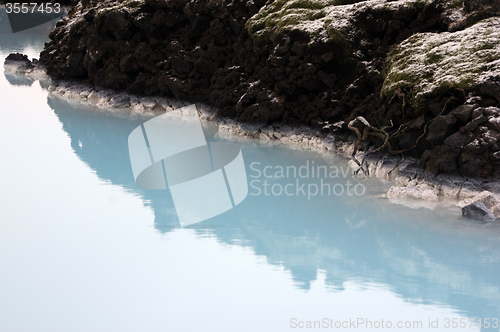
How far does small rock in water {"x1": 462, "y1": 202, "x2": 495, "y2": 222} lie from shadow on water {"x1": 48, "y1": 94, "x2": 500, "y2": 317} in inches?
11.7

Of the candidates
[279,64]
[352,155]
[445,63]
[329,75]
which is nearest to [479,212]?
[352,155]

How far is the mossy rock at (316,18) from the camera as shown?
54.3ft

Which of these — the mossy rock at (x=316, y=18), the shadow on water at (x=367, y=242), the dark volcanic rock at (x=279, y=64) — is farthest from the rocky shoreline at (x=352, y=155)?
the mossy rock at (x=316, y=18)

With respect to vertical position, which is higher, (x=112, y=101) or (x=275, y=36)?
(x=275, y=36)

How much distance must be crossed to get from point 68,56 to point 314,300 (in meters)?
20.9

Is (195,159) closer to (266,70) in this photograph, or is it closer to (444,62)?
(266,70)

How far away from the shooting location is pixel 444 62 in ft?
45.1

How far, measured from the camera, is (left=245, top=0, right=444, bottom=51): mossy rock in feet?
54.3

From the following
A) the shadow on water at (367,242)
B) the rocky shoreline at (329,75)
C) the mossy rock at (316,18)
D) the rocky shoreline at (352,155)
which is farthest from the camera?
the mossy rock at (316,18)

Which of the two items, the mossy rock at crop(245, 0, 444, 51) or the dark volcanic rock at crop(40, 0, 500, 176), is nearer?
the dark volcanic rock at crop(40, 0, 500, 176)

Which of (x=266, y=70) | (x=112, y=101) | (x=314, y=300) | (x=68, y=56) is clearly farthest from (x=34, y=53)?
(x=314, y=300)

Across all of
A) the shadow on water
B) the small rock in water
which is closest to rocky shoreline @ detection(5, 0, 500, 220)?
the small rock in water

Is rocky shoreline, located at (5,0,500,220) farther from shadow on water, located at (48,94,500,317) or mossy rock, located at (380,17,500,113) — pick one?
→ shadow on water, located at (48,94,500,317)

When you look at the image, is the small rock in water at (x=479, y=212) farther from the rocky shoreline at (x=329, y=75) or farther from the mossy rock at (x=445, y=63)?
the mossy rock at (x=445, y=63)
